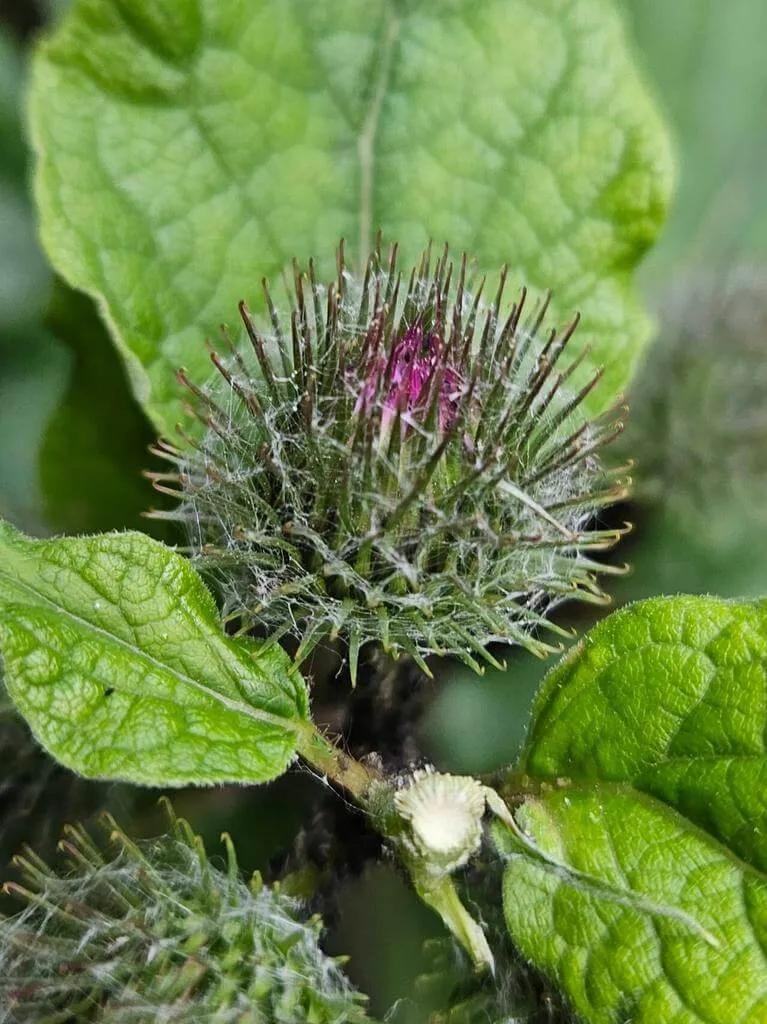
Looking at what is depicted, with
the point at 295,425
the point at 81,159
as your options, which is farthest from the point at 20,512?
the point at 295,425

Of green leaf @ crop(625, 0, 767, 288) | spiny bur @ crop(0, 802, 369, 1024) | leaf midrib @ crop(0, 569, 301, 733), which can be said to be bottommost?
spiny bur @ crop(0, 802, 369, 1024)

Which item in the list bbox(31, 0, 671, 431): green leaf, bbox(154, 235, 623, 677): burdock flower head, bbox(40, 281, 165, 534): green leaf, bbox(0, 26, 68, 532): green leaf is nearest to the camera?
bbox(154, 235, 623, 677): burdock flower head

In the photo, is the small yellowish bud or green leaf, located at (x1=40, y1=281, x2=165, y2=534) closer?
the small yellowish bud

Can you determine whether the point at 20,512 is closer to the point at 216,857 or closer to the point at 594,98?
the point at 216,857

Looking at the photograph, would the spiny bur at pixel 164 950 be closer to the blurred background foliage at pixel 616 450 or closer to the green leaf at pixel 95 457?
the blurred background foliage at pixel 616 450

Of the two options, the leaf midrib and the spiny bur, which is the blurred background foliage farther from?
the leaf midrib

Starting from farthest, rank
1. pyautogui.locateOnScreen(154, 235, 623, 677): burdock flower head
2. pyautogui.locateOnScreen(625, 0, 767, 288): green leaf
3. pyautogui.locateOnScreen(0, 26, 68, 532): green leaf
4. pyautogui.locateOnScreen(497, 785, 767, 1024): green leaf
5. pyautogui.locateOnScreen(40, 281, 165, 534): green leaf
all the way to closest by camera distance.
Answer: pyautogui.locateOnScreen(625, 0, 767, 288): green leaf
pyautogui.locateOnScreen(0, 26, 68, 532): green leaf
pyautogui.locateOnScreen(40, 281, 165, 534): green leaf
pyautogui.locateOnScreen(154, 235, 623, 677): burdock flower head
pyautogui.locateOnScreen(497, 785, 767, 1024): green leaf

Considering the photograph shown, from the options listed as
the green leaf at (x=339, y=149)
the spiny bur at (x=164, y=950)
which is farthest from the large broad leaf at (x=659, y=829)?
the green leaf at (x=339, y=149)

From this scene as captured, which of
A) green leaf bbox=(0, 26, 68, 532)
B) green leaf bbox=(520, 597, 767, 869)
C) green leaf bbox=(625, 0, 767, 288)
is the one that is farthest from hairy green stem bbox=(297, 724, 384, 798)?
green leaf bbox=(625, 0, 767, 288)
